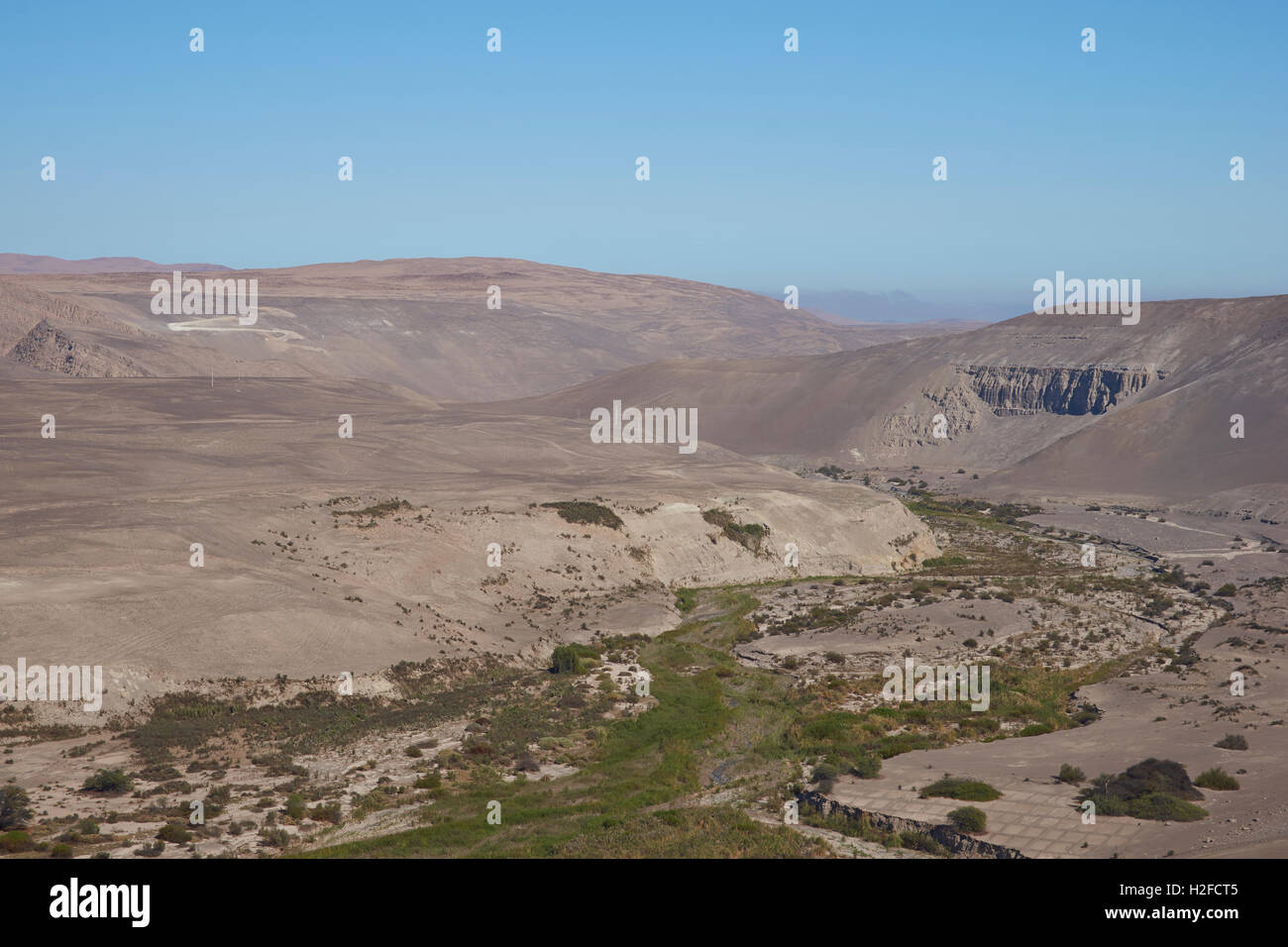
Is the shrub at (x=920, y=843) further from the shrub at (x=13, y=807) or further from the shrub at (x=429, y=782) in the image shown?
the shrub at (x=13, y=807)

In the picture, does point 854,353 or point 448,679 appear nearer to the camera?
point 448,679

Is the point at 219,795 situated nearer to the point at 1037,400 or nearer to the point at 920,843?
the point at 920,843

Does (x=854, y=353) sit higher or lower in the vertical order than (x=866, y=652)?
higher

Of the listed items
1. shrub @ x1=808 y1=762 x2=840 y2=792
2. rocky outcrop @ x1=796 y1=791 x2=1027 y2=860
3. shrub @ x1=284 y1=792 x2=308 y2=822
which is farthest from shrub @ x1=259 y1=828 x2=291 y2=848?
shrub @ x1=808 y1=762 x2=840 y2=792

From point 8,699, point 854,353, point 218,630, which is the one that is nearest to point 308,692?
point 218,630

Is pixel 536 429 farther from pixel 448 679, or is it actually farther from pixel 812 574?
pixel 448 679

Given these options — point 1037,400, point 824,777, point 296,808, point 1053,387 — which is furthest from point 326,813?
point 1053,387

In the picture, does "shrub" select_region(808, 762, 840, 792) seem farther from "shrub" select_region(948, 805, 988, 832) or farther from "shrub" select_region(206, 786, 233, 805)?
"shrub" select_region(206, 786, 233, 805)
